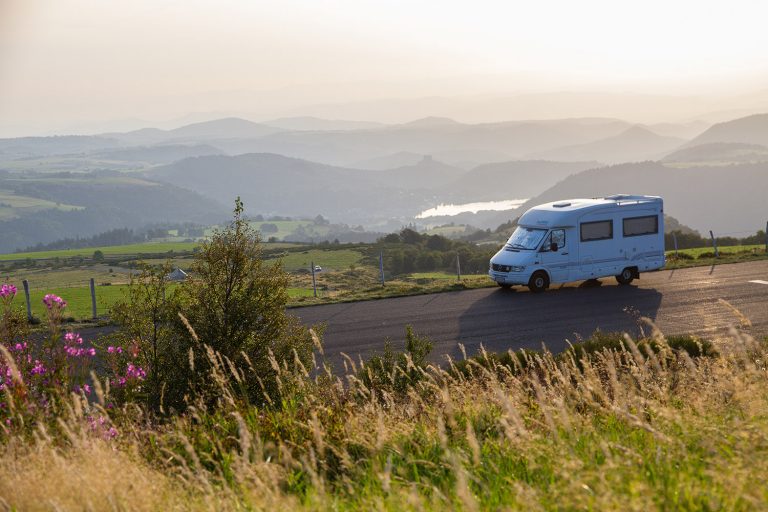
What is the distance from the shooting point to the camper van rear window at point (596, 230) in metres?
24.4

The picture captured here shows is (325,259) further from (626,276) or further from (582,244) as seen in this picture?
(582,244)

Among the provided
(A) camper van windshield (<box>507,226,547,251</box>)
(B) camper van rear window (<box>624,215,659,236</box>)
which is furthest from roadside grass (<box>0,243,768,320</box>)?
(B) camper van rear window (<box>624,215,659,236</box>)

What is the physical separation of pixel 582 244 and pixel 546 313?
4.31 m

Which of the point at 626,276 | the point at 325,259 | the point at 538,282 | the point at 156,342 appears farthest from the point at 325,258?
the point at 156,342

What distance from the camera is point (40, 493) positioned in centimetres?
528

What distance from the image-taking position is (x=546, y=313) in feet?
69.3

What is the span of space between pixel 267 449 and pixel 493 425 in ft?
7.18

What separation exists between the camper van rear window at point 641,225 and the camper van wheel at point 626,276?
125 centimetres

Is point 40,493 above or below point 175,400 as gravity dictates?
above

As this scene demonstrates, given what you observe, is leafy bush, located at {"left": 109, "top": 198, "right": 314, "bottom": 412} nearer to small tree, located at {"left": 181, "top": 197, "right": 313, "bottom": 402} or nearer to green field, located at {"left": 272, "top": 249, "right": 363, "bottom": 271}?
Result: small tree, located at {"left": 181, "top": 197, "right": 313, "bottom": 402}

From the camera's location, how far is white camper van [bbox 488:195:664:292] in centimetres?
2430

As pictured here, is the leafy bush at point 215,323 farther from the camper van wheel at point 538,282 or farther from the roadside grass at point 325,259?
the roadside grass at point 325,259

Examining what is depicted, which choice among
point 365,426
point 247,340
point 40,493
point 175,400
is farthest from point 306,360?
point 40,493

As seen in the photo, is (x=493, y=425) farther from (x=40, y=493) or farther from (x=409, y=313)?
(x=409, y=313)
